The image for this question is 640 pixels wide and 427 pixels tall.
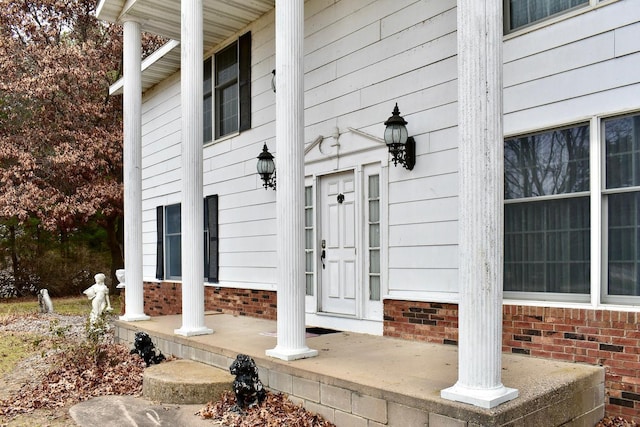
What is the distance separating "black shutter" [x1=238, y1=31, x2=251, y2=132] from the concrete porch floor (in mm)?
3975

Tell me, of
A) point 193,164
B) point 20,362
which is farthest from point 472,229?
point 20,362

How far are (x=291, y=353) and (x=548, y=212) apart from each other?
2525 mm

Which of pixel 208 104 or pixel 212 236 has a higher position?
pixel 208 104

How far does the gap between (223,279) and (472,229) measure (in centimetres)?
627

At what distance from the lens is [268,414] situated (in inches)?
172

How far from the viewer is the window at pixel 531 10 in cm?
454

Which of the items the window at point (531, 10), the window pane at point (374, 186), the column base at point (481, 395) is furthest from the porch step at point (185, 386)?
the window at point (531, 10)

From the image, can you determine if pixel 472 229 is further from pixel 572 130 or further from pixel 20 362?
pixel 20 362

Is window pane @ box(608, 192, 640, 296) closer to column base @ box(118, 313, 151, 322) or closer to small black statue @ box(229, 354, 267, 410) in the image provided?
small black statue @ box(229, 354, 267, 410)

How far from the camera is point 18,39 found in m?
15.5

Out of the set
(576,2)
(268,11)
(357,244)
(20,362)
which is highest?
(268,11)

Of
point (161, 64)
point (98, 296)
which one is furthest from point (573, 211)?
point (161, 64)

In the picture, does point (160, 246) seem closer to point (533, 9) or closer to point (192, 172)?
point (192, 172)

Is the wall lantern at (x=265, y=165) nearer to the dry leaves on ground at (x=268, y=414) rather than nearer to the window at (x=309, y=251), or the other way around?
the window at (x=309, y=251)
